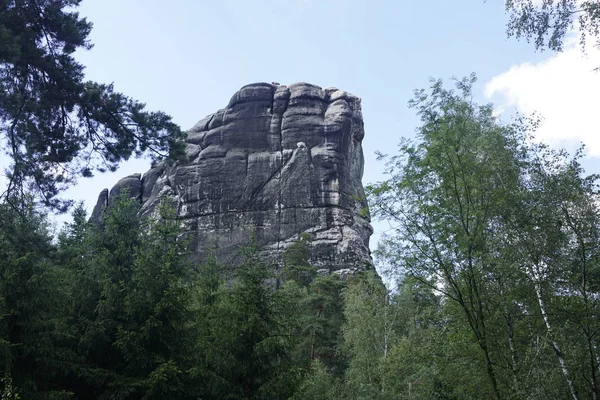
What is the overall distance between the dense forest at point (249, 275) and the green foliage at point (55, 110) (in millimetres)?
25

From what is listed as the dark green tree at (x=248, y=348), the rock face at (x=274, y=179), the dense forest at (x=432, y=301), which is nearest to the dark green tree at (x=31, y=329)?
the dense forest at (x=432, y=301)

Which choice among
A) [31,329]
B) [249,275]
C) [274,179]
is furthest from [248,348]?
[274,179]

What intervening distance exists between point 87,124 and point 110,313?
457cm

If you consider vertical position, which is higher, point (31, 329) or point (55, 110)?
point (55, 110)

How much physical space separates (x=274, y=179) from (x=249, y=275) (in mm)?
37038

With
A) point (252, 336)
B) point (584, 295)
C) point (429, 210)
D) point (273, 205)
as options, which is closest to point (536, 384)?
point (584, 295)

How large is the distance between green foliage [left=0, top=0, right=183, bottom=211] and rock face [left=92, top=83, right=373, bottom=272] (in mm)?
34741

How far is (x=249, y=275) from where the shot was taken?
44.0 ft

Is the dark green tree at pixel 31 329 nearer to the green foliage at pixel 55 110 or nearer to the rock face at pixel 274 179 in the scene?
the green foliage at pixel 55 110

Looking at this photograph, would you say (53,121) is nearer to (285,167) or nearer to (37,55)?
(37,55)

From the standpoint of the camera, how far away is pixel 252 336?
1270cm

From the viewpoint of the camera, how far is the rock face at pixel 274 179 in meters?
47.2

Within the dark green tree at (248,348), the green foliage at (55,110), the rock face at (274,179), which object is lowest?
the dark green tree at (248,348)

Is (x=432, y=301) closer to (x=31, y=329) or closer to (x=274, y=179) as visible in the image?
(x=31, y=329)
